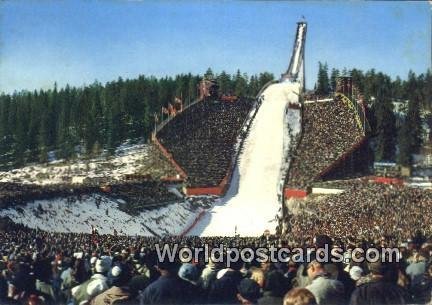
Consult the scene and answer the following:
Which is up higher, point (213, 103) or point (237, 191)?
point (213, 103)

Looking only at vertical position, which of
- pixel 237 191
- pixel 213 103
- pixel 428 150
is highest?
pixel 213 103

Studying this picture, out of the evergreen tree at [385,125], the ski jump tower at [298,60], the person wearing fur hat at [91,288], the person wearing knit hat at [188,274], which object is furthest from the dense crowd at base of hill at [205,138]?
the person wearing knit hat at [188,274]

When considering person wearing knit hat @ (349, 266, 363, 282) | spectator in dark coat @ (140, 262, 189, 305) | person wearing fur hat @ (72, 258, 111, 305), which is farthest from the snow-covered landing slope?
spectator in dark coat @ (140, 262, 189, 305)

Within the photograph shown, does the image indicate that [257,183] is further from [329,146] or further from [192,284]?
[192,284]

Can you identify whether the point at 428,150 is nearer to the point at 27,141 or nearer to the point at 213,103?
the point at 213,103

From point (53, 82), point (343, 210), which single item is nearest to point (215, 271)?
point (343, 210)

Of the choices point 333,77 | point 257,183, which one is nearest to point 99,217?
point 257,183

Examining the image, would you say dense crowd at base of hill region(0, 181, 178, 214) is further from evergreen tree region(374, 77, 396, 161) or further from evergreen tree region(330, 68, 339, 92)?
evergreen tree region(374, 77, 396, 161)

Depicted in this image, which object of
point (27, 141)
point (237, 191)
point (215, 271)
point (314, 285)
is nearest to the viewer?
point (314, 285)
